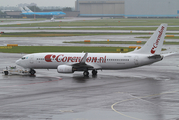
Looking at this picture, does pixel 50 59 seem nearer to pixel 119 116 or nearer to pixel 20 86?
pixel 20 86

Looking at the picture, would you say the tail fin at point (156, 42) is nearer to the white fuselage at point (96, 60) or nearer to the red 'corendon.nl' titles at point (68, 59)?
the white fuselage at point (96, 60)

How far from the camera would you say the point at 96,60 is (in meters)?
53.4

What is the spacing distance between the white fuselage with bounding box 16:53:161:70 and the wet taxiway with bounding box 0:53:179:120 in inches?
73.8

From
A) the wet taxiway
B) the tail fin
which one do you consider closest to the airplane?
→ the tail fin

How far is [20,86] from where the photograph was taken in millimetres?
44000

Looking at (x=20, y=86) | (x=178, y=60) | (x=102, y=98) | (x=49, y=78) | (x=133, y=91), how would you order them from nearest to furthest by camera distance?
(x=102, y=98) → (x=133, y=91) → (x=20, y=86) → (x=49, y=78) → (x=178, y=60)

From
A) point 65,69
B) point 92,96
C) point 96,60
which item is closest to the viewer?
point 92,96

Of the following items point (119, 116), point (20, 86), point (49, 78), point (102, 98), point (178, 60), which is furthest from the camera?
point (178, 60)

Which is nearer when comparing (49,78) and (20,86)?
(20,86)

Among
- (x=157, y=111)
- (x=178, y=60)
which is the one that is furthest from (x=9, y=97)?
(x=178, y=60)

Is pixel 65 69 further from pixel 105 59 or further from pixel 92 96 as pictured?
pixel 92 96

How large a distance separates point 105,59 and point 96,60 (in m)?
1.50

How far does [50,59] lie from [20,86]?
1138cm

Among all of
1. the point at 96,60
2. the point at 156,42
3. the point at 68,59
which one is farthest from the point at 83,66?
the point at 156,42
